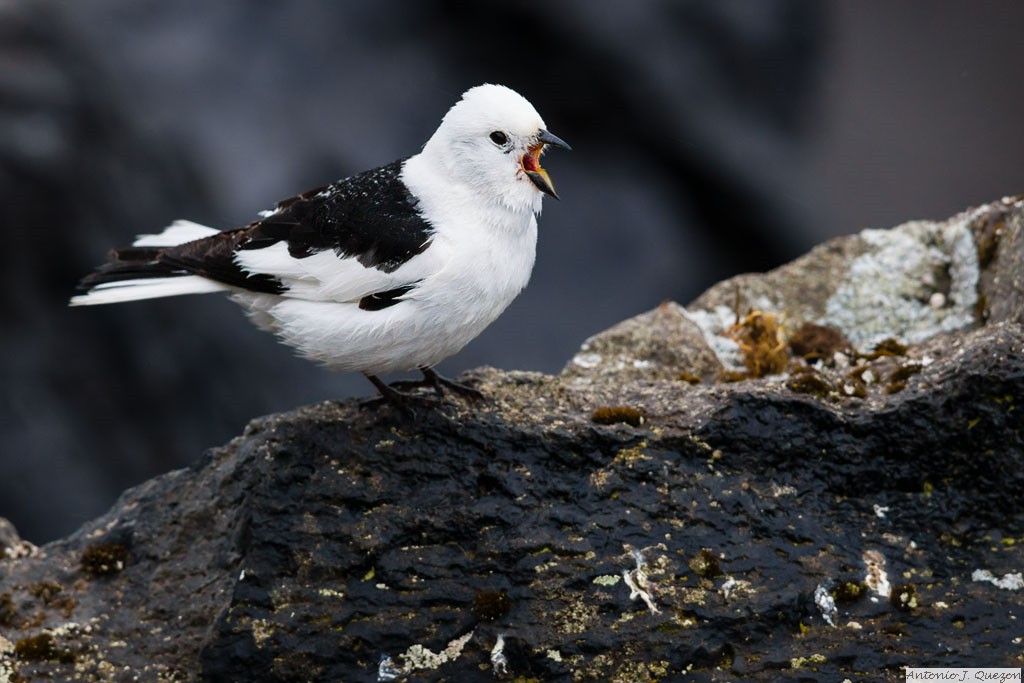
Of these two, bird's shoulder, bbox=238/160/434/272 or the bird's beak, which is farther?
the bird's beak

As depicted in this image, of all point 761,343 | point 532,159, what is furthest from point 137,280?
point 761,343

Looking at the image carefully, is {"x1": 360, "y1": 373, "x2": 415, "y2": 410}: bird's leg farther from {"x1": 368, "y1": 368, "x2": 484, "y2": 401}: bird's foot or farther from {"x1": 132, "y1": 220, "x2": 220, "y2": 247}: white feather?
{"x1": 132, "y1": 220, "x2": 220, "y2": 247}: white feather

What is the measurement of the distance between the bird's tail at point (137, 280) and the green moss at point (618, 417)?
6.67ft

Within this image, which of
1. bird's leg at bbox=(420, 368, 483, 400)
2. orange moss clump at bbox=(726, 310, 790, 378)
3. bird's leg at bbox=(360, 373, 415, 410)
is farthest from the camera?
orange moss clump at bbox=(726, 310, 790, 378)

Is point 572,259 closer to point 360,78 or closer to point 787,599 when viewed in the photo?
point 360,78

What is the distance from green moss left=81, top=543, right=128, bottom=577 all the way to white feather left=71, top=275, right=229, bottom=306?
4.06 feet

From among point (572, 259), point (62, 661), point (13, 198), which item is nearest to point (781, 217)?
point (572, 259)

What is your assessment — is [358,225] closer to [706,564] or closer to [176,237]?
[176,237]

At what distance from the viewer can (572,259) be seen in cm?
1078

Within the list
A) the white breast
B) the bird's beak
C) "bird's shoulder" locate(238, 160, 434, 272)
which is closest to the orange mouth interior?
the bird's beak

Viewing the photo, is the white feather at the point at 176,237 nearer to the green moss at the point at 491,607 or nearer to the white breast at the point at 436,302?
the white breast at the point at 436,302

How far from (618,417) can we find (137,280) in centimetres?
257

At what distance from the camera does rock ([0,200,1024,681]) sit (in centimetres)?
435

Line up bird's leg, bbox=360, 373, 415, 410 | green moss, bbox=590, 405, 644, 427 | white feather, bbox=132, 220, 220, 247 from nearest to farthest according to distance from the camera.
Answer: green moss, bbox=590, 405, 644, 427 → bird's leg, bbox=360, 373, 415, 410 → white feather, bbox=132, 220, 220, 247
